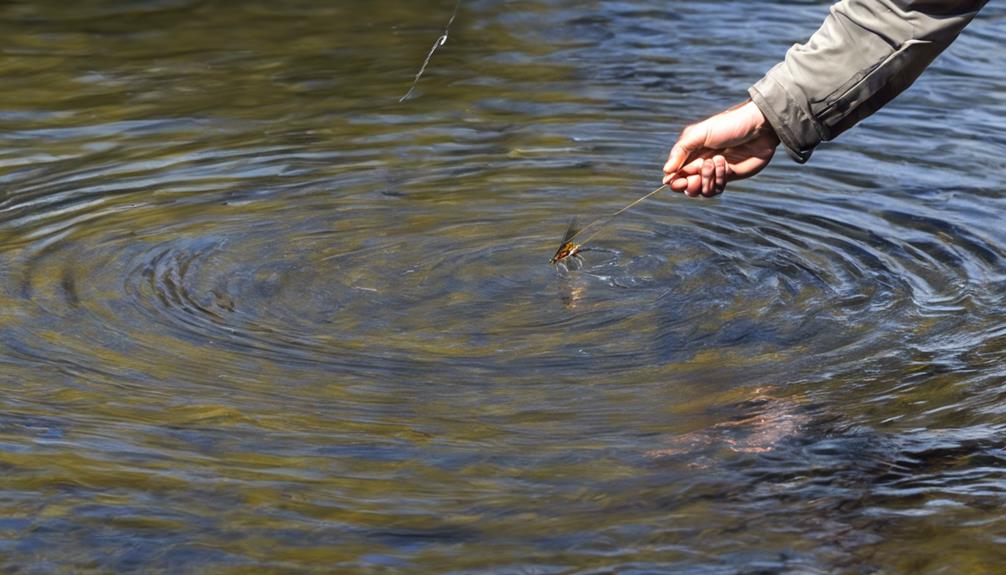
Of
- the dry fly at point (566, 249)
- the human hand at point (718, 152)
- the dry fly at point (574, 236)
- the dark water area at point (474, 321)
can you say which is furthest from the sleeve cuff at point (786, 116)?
the dry fly at point (566, 249)

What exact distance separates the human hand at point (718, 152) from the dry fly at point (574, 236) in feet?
3.47

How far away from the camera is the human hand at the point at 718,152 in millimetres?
4867

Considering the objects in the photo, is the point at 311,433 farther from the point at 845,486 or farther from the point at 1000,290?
the point at 1000,290

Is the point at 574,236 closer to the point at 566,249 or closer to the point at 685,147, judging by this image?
the point at 566,249

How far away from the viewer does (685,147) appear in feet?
16.4

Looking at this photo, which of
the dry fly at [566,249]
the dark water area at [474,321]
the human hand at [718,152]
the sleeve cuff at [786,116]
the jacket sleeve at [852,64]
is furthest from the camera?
the dry fly at [566,249]

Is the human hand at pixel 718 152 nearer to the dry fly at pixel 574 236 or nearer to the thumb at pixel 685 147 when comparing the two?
the thumb at pixel 685 147

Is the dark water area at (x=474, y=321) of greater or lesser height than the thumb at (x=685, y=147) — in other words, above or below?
below

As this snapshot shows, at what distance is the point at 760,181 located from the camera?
768 centimetres

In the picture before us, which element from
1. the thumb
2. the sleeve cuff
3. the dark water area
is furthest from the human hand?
the dark water area

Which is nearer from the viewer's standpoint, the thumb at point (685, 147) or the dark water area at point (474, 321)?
the dark water area at point (474, 321)

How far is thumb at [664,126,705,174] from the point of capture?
4949mm

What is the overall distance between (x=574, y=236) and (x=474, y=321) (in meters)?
1.01

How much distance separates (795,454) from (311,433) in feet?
4.61
